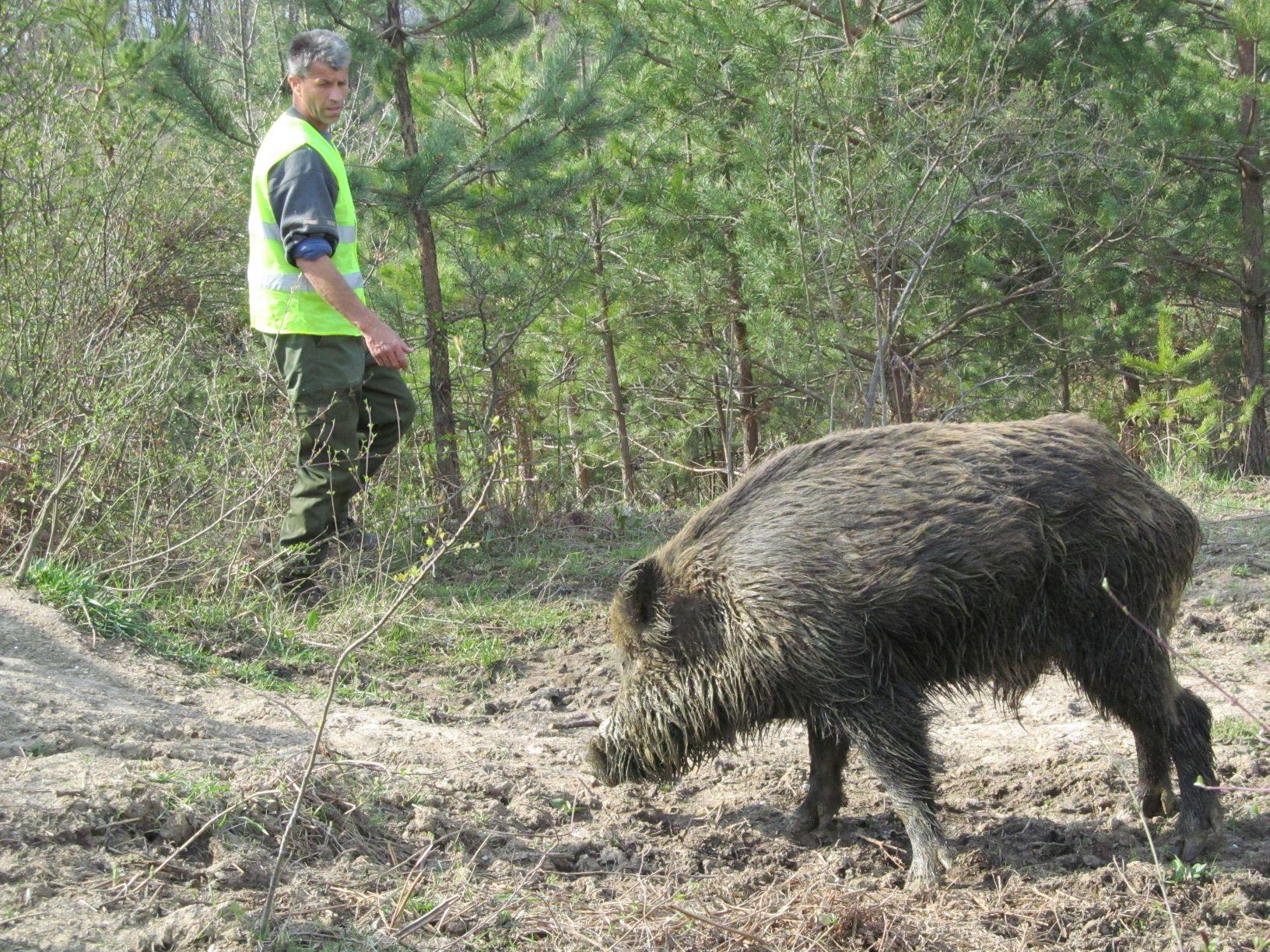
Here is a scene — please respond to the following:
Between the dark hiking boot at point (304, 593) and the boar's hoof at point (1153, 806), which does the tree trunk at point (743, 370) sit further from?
the boar's hoof at point (1153, 806)

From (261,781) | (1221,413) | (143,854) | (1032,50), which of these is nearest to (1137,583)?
(261,781)

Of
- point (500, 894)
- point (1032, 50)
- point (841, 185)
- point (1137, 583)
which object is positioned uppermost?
point (1032, 50)

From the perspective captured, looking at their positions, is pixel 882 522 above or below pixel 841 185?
below

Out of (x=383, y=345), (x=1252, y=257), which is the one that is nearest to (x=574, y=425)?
(x=1252, y=257)

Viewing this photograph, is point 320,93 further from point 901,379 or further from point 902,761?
point 901,379

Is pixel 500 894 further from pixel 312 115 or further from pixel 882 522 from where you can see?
pixel 312 115

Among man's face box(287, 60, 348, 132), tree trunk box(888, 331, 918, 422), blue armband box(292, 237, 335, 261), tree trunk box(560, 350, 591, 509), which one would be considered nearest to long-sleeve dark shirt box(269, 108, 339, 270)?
blue armband box(292, 237, 335, 261)

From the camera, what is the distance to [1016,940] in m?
3.49

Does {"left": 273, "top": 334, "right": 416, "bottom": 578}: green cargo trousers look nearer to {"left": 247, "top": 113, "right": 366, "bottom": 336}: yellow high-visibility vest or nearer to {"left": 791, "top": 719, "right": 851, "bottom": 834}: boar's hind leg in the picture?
{"left": 247, "top": 113, "right": 366, "bottom": 336}: yellow high-visibility vest

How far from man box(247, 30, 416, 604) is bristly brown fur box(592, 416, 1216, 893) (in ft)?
8.90

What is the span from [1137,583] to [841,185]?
16.7 ft

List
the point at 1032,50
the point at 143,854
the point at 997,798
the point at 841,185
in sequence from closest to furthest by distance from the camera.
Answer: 1. the point at 143,854
2. the point at 997,798
3. the point at 841,185
4. the point at 1032,50

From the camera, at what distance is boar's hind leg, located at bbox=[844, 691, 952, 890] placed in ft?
13.0

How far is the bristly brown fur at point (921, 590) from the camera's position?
A: 156 inches
